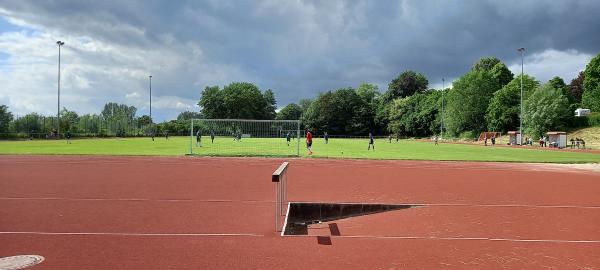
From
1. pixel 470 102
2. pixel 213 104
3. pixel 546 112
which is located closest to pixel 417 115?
pixel 470 102

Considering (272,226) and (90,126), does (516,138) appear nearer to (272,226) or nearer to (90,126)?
(272,226)

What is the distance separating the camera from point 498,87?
91.2 metres

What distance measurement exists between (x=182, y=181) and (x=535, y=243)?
37.5 ft

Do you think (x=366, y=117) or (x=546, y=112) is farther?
(x=366, y=117)

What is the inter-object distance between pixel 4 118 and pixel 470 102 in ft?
253

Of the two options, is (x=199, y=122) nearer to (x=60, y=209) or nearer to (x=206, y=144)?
(x=206, y=144)

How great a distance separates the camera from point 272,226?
8.52 meters

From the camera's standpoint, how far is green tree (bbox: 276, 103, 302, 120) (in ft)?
481

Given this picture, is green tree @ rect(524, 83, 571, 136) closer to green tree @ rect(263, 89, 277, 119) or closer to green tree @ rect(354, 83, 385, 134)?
green tree @ rect(354, 83, 385, 134)

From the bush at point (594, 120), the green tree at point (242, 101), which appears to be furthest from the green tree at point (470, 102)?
the green tree at point (242, 101)

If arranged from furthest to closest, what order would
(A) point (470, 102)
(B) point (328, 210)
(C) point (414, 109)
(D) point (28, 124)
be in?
(C) point (414, 109)
(A) point (470, 102)
(D) point (28, 124)
(B) point (328, 210)

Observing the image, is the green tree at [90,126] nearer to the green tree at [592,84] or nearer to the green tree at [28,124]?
the green tree at [28,124]

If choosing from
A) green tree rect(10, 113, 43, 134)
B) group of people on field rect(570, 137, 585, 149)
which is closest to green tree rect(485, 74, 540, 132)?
group of people on field rect(570, 137, 585, 149)

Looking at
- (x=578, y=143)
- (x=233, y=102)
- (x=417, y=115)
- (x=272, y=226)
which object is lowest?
(x=272, y=226)
